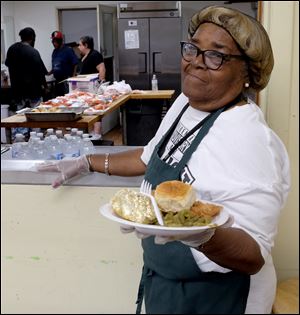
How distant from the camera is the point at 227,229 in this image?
0.92m

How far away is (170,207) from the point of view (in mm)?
859

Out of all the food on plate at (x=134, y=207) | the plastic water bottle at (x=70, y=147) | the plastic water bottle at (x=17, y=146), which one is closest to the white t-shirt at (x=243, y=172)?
the food on plate at (x=134, y=207)

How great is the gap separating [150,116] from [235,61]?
694mm

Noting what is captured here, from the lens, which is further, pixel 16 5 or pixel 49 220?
pixel 16 5

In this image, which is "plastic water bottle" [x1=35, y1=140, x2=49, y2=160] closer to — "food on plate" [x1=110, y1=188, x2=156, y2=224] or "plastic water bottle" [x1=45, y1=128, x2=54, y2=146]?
"plastic water bottle" [x1=45, y1=128, x2=54, y2=146]

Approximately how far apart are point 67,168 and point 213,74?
64 cm

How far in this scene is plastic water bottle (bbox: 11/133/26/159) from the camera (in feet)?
5.68

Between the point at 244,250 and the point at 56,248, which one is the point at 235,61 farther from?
the point at 56,248

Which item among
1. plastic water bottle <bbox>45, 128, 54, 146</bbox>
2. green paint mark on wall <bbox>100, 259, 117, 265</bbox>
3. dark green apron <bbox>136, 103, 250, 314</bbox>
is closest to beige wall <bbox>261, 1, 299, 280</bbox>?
dark green apron <bbox>136, 103, 250, 314</bbox>

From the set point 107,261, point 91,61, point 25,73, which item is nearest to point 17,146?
point 25,73

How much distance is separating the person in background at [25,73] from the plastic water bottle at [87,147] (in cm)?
23

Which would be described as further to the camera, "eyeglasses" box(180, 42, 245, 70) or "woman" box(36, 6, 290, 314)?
"eyeglasses" box(180, 42, 245, 70)

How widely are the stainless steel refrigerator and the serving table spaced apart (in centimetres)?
3

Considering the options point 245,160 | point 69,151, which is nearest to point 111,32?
point 69,151
